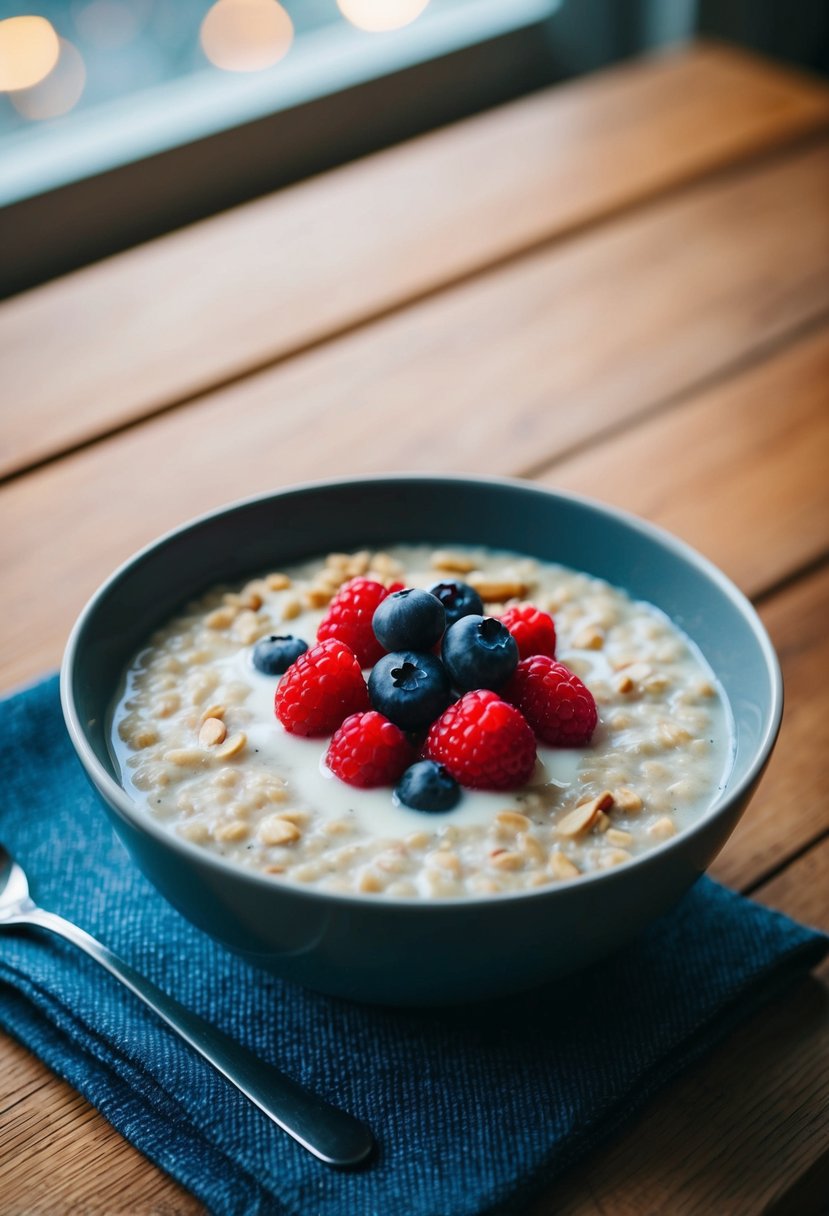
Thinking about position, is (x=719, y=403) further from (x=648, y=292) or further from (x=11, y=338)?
(x=11, y=338)

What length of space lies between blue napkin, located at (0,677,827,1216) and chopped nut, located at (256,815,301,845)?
12cm

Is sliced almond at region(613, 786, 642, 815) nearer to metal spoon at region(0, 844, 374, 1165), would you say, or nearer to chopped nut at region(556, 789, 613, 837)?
chopped nut at region(556, 789, 613, 837)

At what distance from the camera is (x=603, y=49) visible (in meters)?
2.50

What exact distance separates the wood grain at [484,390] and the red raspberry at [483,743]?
0.44 metres

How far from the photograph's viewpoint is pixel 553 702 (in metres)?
0.87

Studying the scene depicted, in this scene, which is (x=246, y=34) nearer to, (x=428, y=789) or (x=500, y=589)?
(x=500, y=589)

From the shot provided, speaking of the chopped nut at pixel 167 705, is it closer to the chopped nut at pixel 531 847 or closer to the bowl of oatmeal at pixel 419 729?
the bowl of oatmeal at pixel 419 729

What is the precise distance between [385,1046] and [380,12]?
197cm

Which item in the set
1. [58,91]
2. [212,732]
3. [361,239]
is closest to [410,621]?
[212,732]

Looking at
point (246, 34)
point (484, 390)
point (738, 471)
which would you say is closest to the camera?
point (738, 471)

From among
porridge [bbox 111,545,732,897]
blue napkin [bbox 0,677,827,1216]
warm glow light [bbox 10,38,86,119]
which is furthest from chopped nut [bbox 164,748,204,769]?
warm glow light [bbox 10,38,86,119]

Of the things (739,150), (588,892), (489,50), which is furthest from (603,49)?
(588,892)

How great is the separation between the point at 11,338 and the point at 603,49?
4.80 feet

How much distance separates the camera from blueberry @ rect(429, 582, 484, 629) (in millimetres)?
927
